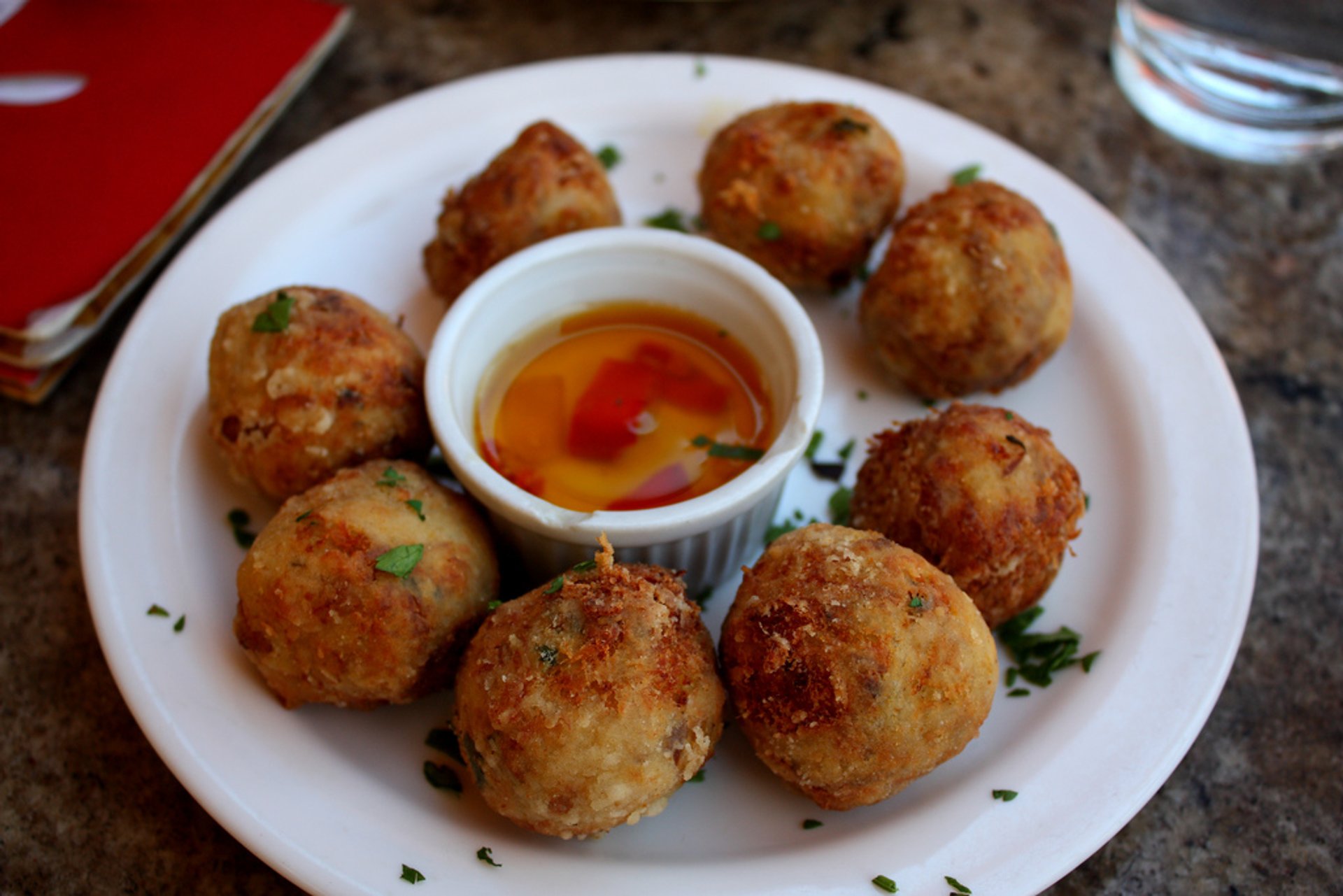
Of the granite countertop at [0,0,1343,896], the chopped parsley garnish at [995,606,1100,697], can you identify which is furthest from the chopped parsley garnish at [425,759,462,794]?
the chopped parsley garnish at [995,606,1100,697]

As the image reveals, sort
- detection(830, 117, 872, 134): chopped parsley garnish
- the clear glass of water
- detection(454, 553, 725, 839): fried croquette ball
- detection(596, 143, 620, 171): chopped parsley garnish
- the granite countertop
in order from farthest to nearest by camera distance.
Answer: the clear glass of water < detection(596, 143, 620, 171): chopped parsley garnish < detection(830, 117, 872, 134): chopped parsley garnish < the granite countertop < detection(454, 553, 725, 839): fried croquette ball

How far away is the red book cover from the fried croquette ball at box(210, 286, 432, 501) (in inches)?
38.3

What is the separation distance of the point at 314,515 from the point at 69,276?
1599 mm

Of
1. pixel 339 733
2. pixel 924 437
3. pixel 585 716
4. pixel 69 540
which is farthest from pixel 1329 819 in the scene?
pixel 69 540

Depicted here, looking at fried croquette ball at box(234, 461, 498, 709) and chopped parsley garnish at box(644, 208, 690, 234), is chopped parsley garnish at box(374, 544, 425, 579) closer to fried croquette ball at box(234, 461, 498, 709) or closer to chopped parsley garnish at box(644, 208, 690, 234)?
fried croquette ball at box(234, 461, 498, 709)

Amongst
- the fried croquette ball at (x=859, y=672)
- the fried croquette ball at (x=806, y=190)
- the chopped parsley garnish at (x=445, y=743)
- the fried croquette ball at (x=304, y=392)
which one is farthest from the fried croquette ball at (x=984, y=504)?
the fried croquette ball at (x=304, y=392)

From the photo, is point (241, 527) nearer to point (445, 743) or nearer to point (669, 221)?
point (445, 743)

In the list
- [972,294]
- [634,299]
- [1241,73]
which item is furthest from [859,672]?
[1241,73]

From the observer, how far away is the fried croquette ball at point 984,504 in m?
2.63

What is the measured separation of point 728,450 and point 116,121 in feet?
8.53

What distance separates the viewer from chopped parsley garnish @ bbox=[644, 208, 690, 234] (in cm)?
384

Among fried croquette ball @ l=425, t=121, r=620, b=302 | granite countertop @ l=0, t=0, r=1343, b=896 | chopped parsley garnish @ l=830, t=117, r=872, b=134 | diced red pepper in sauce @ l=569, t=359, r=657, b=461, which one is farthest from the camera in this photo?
chopped parsley garnish @ l=830, t=117, r=872, b=134

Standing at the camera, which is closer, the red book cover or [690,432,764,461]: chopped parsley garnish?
[690,432,764,461]: chopped parsley garnish

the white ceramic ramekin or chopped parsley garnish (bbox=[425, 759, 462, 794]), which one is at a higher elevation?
the white ceramic ramekin
